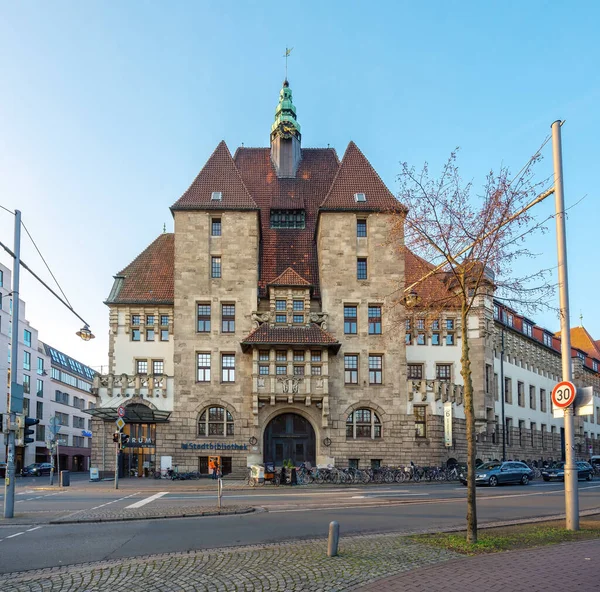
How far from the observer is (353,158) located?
45062 mm

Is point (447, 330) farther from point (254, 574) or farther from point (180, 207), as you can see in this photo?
point (254, 574)

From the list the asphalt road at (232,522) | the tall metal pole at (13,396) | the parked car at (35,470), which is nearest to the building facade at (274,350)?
the asphalt road at (232,522)

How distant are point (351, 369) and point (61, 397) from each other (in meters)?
61.0

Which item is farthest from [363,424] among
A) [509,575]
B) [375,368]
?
[509,575]

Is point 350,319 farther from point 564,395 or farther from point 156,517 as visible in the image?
point 564,395

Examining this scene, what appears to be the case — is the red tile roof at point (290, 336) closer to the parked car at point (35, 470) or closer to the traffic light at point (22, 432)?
the traffic light at point (22, 432)

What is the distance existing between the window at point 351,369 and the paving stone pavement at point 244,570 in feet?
94.4

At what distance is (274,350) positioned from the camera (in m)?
39.2

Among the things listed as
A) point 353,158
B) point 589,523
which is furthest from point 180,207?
point 589,523

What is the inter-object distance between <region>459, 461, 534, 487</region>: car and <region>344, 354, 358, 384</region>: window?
328 inches

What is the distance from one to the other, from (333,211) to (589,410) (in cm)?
2975

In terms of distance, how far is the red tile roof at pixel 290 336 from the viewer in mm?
38781

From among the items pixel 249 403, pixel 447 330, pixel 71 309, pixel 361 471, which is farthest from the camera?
pixel 447 330

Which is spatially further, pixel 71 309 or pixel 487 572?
pixel 71 309
